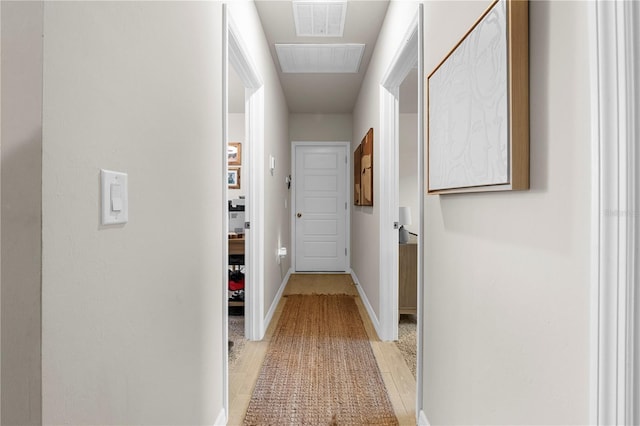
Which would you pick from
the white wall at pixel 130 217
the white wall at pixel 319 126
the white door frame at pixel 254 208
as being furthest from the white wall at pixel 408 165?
the white wall at pixel 130 217

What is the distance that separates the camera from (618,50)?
1.92ft

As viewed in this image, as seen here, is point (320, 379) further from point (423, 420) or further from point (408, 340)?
point (408, 340)

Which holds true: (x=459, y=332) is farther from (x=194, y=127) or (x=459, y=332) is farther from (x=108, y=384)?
(x=194, y=127)

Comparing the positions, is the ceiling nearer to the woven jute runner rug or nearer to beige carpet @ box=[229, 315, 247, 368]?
beige carpet @ box=[229, 315, 247, 368]

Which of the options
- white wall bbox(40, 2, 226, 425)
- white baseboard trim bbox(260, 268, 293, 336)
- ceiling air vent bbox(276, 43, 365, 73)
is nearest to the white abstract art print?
white wall bbox(40, 2, 226, 425)

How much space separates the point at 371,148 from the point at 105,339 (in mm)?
2847

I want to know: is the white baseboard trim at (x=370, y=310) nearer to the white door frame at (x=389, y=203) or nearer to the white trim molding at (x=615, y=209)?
the white door frame at (x=389, y=203)

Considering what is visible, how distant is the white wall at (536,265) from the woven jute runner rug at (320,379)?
0.71 m

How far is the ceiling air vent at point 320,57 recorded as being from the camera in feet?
10.2

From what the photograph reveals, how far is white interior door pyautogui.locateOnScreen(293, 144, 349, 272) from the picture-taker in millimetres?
5512

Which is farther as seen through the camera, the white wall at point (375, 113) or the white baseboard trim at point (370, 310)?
the white baseboard trim at point (370, 310)

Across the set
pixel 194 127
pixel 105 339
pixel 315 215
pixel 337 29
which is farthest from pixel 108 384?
pixel 315 215

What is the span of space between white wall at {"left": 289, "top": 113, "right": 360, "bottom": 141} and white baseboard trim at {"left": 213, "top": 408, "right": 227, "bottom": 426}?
4318mm

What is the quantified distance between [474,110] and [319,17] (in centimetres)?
198
